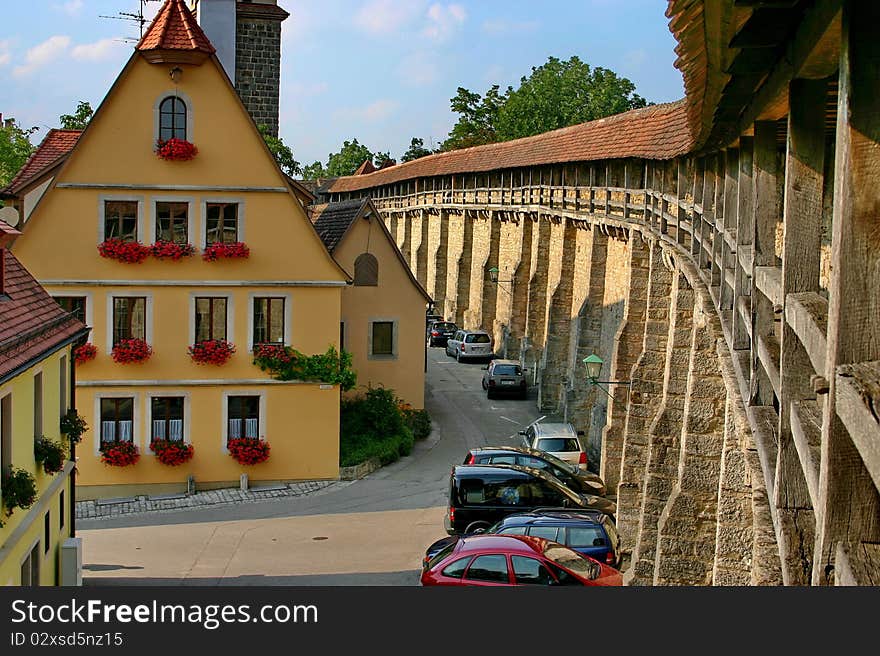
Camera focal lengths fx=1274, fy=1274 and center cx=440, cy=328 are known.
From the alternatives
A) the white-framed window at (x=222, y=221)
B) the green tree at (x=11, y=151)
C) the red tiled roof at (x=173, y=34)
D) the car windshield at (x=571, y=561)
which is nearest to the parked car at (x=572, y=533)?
the car windshield at (x=571, y=561)

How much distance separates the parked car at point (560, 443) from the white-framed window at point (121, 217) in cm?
962

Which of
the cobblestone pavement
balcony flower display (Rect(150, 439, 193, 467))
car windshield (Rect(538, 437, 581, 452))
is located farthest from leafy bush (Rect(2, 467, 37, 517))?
car windshield (Rect(538, 437, 581, 452))

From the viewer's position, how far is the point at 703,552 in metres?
16.4

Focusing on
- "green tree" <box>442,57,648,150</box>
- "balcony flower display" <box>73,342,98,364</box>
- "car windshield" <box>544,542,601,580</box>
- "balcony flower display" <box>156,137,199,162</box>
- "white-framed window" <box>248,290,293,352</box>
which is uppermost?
"green tree" <box>442,57,648,150</box>

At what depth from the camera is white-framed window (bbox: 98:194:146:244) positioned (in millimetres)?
27141

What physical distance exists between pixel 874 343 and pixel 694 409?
1159cm

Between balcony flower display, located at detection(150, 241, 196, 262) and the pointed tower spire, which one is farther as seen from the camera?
balcony flower display, located at detection(150, 241, 196, 262)

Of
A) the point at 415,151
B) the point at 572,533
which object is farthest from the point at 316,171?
the point at 572,533

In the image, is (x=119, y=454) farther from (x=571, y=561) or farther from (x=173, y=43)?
(x=571, y=561)

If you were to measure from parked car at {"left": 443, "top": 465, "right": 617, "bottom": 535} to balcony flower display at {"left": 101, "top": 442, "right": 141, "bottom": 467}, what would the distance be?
743 cm

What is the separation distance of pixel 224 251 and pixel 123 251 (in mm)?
2107

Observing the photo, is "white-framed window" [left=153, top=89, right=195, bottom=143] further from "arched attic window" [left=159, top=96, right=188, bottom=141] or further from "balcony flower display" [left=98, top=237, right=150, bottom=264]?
"balcony flower display" [left=98, top=237, right=150, bottom=264]

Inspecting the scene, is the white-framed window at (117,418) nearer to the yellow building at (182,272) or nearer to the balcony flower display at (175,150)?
the yellow building at (182,272)

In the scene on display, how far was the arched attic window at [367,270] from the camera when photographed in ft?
106
